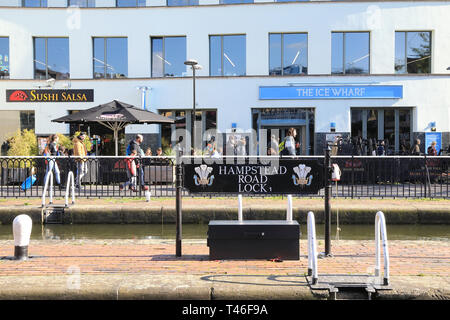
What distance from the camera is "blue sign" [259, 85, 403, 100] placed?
22.6m

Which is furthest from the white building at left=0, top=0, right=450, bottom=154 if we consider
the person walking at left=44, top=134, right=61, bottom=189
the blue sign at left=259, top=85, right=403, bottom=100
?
the person walking at left=44, top=134, right=61, bottom=189

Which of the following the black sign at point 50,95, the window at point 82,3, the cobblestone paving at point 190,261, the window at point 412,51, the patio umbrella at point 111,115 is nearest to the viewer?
the cobblestone paving at point 190,261

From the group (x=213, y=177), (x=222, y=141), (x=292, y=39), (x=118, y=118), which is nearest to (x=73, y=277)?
(x=213, y=177)

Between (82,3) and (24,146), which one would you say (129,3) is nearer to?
(82,3)

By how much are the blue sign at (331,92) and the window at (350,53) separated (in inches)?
38.3

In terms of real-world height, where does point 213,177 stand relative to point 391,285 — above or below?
above

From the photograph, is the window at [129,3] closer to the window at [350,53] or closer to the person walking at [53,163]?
the window at [350,53]

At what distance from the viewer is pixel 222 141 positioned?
76.6ft

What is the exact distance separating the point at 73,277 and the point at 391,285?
11.5 ft

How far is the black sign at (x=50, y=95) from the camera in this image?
23328 mm

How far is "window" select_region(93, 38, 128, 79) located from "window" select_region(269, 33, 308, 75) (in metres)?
7.44

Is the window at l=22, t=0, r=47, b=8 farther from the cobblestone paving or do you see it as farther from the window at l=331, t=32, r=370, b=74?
the cobblestone paving

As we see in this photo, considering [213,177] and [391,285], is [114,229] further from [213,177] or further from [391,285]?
[391,285]

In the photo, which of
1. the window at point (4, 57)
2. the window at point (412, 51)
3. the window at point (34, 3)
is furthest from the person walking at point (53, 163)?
the window at point (412, 51)
